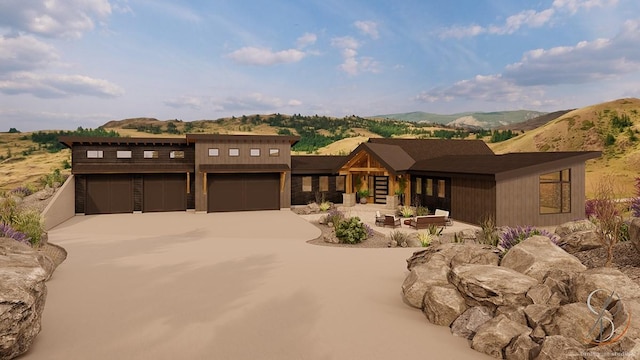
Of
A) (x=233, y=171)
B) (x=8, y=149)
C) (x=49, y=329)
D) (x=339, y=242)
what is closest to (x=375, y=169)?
(x=233, y=171)

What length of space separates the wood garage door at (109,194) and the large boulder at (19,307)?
18.6 metres

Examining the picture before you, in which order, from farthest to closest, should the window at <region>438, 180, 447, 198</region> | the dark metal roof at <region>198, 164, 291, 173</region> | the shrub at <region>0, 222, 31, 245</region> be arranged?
the dark metal roof at <region>198, 164, 291, 173</region>, the window at <region>438, 180, 447, 198</region>, the shrub at <region>0, 222, 31, 245</region>

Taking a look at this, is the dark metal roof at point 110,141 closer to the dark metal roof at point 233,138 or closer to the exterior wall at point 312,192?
the dark metal roof at point 233,138

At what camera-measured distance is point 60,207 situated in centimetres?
1983

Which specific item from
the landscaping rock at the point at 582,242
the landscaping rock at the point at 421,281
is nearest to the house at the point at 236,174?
the landscaping rock at the point at 582,242

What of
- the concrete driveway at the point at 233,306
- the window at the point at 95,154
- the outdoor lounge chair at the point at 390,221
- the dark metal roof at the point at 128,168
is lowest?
the concrete driveway at the point at 233,306

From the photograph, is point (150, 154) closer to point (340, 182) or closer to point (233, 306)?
point (340, 182)

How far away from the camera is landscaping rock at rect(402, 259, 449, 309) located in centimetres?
748

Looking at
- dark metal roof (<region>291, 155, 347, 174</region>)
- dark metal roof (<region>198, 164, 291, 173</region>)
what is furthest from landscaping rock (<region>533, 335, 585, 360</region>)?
dark metal roof (<region>291, 155, 347, 174</region>)

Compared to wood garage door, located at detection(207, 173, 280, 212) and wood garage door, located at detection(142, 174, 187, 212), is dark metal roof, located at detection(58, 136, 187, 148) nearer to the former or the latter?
wood garage door, located at detection(142, 174, 187, 212)

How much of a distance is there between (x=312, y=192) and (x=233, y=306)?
65.6ft

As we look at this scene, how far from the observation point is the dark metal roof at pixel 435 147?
27731 millimetres

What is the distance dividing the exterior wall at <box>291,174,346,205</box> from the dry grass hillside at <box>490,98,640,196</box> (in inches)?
882

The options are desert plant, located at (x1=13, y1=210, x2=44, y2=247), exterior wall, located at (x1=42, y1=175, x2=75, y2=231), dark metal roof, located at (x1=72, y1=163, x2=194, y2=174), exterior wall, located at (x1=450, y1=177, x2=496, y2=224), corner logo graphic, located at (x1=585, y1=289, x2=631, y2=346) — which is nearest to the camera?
corner logo graphic, located at (x1=585, y1=289, x2=631, y2=346)
